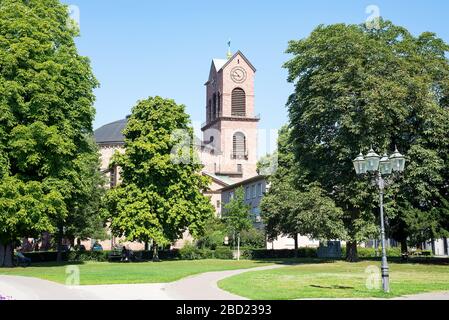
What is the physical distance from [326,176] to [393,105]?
7358 mm

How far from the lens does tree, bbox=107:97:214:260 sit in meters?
49.2

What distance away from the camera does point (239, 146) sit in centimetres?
9712

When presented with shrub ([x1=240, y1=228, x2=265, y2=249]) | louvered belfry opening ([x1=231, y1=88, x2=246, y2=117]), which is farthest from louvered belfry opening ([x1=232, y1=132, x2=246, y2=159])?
shrub ([x1=240, y1=228, x2=265, y2=249])

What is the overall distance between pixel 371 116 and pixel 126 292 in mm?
23280

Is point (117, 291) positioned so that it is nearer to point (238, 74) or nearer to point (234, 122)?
point (234, 122)

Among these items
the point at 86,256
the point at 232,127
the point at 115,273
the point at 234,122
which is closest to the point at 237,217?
the point at 86,256

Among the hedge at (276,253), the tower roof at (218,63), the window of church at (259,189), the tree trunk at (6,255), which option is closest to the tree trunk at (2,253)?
the tree trunk at (6,255)

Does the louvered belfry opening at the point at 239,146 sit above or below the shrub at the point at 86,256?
above

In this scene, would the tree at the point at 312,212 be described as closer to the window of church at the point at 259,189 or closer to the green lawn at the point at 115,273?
the green lawn at the point at 115,273

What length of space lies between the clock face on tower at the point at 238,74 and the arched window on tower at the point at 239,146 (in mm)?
9728

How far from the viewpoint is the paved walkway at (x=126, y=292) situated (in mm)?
16953

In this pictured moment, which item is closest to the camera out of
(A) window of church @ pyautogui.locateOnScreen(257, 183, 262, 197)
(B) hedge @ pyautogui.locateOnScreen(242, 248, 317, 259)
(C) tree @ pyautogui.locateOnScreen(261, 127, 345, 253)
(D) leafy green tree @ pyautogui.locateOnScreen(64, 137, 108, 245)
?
(C) tree @ pyautogui.locateOnScreen(261, 127, 345, 253)

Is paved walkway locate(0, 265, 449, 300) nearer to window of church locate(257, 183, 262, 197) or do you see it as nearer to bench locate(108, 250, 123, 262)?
bench locate(108, 250, 123, 262)
